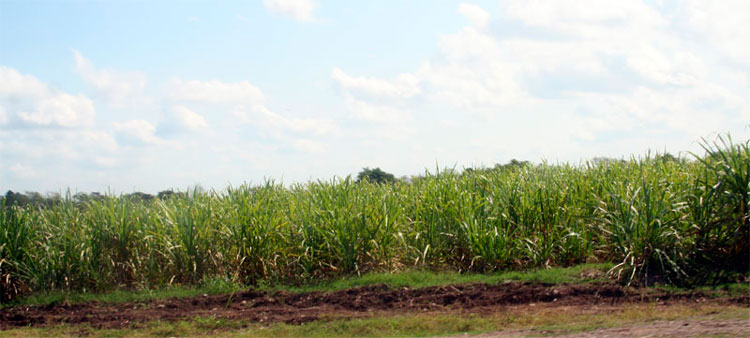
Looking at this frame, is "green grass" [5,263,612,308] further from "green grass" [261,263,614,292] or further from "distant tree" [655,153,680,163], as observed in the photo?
"distant tree" [655,153,680,163]

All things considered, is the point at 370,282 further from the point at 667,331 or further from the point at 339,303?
the point at 667,331

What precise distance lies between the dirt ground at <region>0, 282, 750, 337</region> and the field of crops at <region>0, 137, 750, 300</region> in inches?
42.7

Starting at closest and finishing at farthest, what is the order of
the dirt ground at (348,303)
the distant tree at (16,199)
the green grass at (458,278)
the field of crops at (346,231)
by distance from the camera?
the dirt ground at (348,303) → the green grass at (458,278) → the field of crops at (346,231) → the distant tree at (16,199)

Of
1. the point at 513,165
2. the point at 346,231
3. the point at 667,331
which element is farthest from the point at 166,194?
the point at 667,331

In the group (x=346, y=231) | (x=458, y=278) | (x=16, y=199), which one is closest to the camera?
(x=458, y=278)

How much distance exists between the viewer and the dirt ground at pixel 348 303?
7844 mm

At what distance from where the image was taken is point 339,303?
27.7ft

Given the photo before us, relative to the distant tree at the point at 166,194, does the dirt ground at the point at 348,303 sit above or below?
below

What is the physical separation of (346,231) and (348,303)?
A: 1.86 meters

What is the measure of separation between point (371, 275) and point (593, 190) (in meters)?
4.07

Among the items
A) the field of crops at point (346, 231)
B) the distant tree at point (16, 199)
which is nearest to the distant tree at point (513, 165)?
the field of crops at point (346, 231)

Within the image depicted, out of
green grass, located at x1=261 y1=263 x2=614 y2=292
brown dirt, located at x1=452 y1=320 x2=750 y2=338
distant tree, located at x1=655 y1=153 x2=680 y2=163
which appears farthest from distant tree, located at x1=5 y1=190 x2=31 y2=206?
distant tree, located at x1=655 y1=153 x2=680 y2=163

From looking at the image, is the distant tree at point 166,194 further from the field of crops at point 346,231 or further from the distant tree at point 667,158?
the distant tree at point 667,158

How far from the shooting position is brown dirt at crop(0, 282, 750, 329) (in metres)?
7.88
